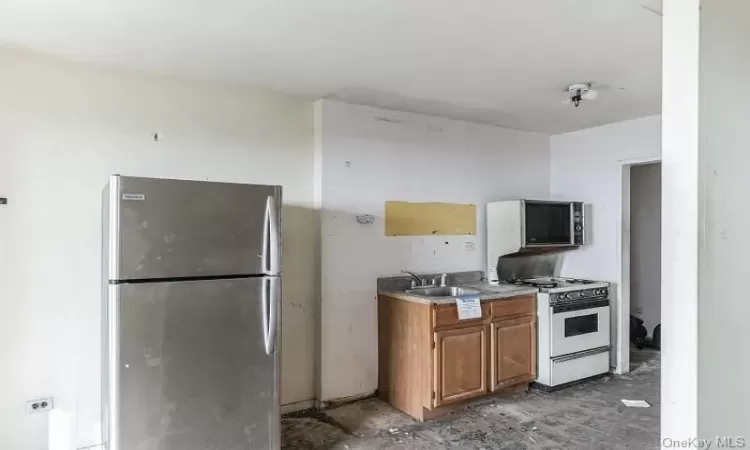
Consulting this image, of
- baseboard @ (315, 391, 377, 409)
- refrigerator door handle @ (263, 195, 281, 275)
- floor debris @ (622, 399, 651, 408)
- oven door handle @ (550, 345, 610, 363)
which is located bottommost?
floor debris @ (622, 399, 651, 408)

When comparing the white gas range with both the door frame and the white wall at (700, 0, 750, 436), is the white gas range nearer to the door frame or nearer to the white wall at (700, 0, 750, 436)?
the door frame

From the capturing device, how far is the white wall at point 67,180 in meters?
2.69

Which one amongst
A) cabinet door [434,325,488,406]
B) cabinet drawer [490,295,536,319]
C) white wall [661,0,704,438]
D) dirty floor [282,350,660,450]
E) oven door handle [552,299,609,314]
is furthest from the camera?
oven door handle [552,299,609,314]

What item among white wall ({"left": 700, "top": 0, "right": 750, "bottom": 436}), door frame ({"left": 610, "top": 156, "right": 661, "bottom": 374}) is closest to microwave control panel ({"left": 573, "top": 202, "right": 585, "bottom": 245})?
door frame ({"left": 610, "top": 156, "right": 661, "bottom": 374})

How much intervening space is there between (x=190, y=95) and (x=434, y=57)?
64.6 inches

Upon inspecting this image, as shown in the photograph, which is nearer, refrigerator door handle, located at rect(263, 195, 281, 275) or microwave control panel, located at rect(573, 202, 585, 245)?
refrigerator door handle, located at rect(263, 195, 281, 275)

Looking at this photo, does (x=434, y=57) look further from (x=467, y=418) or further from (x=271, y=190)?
(x=467, y=418)

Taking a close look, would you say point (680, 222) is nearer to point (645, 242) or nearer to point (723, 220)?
point (723, 220)

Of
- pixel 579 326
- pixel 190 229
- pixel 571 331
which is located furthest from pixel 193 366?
pixel 579 326

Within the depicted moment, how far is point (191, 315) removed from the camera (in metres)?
2.46

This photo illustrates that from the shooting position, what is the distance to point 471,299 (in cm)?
358

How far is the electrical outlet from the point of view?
2709 mm

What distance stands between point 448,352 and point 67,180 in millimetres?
2700

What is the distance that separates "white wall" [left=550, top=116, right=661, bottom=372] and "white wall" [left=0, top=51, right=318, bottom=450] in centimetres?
340
